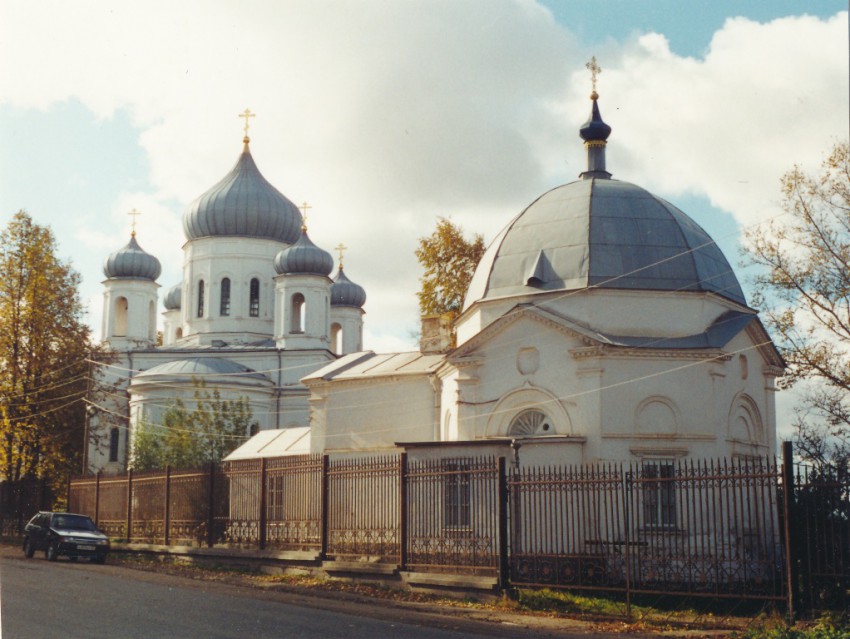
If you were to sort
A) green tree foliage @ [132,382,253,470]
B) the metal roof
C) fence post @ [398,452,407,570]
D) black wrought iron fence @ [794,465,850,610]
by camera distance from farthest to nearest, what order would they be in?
the metal roof < green tree foliage @ [132,382,253,470] < fence post @ [398,452,407,570] < black wrought iron fence @ [794,465,850,610]

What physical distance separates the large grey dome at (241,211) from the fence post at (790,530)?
41905 millimetres

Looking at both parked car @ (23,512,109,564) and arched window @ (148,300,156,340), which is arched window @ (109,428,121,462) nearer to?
arched window @ (148,300,156,340)

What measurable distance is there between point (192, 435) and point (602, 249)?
23.1 meters

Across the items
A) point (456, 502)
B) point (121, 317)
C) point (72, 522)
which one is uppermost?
point (121, 317)

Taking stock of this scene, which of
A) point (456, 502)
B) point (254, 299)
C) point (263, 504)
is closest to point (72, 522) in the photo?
point (263, 504)

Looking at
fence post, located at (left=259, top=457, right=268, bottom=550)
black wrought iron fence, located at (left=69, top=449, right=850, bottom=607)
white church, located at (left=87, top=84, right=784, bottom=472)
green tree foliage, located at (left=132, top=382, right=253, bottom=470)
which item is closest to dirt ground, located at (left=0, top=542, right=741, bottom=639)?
black wrought iron fence, located at (left=69, top=449, right=850, bottom=607)

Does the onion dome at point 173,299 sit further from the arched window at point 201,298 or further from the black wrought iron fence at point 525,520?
the black wrought iron fence at point 525,520

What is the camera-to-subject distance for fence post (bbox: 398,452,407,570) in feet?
61.3

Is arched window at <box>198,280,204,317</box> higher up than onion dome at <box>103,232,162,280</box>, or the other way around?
onion dome at <box>103,232,162,280</box>

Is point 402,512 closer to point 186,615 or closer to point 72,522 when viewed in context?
point 186,615

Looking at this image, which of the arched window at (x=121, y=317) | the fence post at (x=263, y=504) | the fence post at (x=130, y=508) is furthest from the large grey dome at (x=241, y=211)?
the fence post at (x=263, y=504)

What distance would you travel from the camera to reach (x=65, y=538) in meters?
24.0

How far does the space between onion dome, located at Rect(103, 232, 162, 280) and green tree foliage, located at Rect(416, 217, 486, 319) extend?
20.4 m

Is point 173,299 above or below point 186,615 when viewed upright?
above
